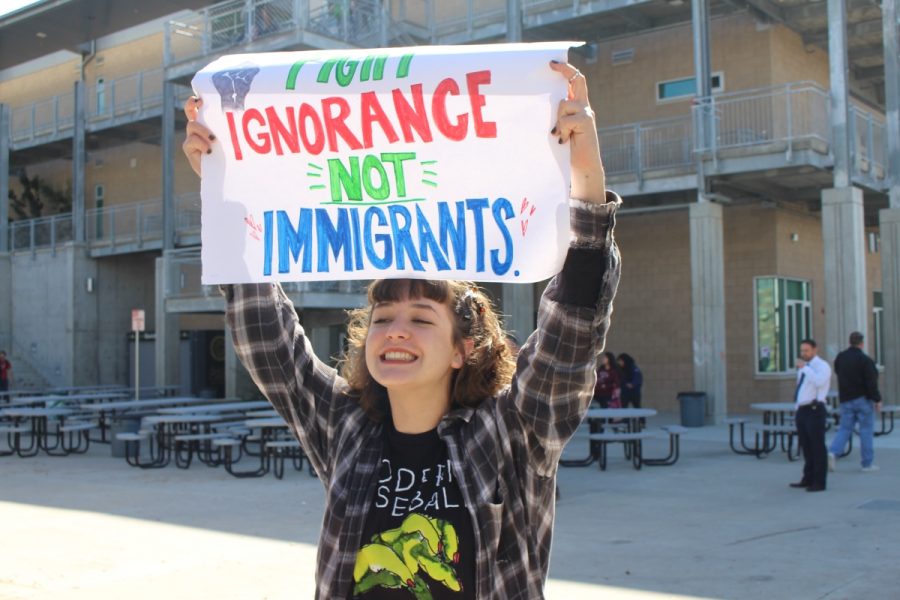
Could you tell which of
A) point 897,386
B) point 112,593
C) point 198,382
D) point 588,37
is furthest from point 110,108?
point 112,593

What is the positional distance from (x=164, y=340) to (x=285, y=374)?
84.2 feet

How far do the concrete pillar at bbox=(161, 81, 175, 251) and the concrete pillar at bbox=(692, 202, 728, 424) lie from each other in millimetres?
14688

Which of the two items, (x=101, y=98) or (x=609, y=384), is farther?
(x=101, y=98)

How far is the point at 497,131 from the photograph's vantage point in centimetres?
268

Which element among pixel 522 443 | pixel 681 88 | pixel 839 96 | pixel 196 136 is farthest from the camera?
pixel 681 88

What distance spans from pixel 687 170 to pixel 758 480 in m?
10.6

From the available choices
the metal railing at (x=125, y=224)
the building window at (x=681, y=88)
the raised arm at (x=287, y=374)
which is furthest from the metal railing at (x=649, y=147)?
the raised arm at (x=287, y=374)

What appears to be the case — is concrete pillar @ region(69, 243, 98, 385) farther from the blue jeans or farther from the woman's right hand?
the woman's right hand

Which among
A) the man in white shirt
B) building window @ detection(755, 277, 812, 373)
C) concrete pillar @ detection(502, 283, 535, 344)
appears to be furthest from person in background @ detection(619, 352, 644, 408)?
the man in white shirt

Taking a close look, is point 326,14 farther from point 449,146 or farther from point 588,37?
point 449,146

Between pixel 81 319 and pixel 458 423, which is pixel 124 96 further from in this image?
pixel 458 423

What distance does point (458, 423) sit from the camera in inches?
102

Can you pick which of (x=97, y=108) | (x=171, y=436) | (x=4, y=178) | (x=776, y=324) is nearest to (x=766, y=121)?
(x=776, y=324)

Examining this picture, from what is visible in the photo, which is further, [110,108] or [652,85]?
[110,108]
